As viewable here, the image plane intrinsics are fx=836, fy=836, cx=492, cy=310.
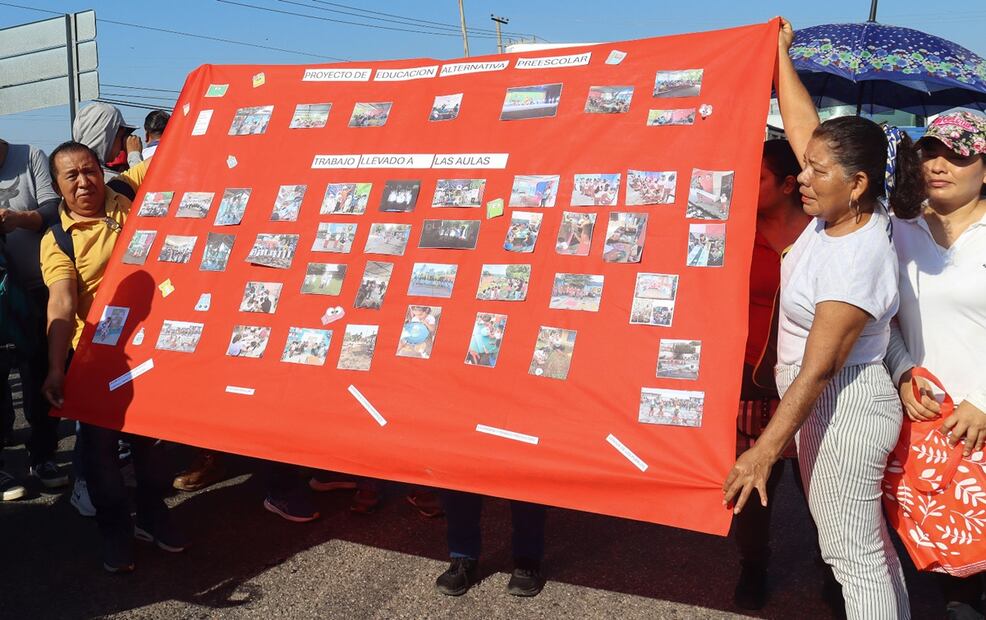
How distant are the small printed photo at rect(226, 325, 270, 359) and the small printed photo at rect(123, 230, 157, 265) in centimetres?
68

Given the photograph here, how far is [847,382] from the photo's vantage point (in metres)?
2.46

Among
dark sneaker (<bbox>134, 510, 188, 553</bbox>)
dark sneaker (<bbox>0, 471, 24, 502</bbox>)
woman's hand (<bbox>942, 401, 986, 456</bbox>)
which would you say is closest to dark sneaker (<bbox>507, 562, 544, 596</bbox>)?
dark sneaker (<bbox>134, 510, 188, 553</bbox>)

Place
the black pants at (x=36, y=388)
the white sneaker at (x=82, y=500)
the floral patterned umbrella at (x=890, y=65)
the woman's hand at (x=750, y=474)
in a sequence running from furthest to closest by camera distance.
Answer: the floral patterned umbrella at (x=890, y=65) → the black pants at (x=36, y=388) → the white sneaker at (x=82, y=500) → the woman's hand at (x=750, y=474)

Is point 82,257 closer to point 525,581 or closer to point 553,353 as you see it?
point 553,353

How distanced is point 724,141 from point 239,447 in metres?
2.14

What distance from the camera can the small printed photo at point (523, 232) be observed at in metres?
3.08

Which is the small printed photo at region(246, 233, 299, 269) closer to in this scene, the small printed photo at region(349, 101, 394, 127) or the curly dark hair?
the small printed photo at region(349, 101, 394, 127)

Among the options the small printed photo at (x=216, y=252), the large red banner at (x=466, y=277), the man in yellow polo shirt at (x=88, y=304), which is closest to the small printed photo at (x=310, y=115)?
the large red banner at (x=466, y=277)

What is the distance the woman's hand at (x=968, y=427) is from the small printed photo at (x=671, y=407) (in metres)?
0.72

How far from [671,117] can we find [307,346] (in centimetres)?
163

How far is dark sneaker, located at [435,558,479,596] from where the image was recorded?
3.51 m

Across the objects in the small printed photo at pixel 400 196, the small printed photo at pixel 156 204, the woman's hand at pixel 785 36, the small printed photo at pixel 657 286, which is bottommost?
the small printed photo at pixel 657 286

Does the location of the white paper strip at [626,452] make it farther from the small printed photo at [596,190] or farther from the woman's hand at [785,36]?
the woman's hand at [785,36]

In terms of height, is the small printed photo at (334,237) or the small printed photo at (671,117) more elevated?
the small printed photo at (671,117)
